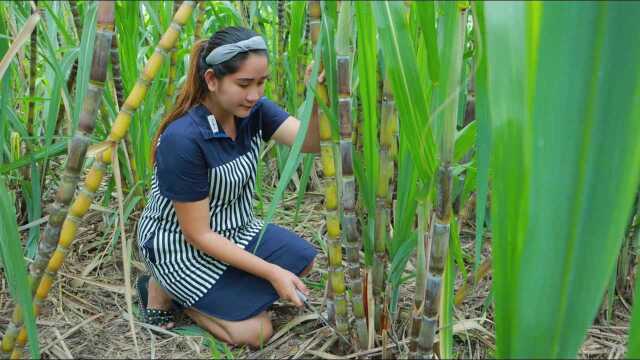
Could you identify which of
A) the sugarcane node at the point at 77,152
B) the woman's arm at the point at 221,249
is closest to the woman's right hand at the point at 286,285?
the woman's arm at the point at 221,249

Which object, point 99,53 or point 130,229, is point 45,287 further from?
point 130,229

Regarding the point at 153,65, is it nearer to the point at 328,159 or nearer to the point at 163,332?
the point at 328,159

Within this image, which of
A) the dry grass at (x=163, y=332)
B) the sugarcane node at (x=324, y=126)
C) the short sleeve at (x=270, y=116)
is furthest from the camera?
the short sleeve at (x=270, y=116)

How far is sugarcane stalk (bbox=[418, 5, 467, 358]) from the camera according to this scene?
24.1 inches

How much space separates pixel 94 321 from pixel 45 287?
13.9 inches

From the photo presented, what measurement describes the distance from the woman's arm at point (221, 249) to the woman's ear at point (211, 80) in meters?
0.19

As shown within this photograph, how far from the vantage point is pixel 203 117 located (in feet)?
3.57

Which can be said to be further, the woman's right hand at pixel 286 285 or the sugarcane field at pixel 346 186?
the woman's right hand at pixel 286 285

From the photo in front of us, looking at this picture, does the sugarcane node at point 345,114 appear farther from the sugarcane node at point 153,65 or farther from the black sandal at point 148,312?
the black sandal at point 148,312

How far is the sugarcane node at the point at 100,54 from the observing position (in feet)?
2.10

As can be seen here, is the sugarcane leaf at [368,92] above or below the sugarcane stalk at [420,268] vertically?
above

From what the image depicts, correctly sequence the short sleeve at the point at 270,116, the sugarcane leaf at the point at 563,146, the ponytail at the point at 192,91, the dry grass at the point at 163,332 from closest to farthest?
the sugarcane leaf at the point at 563,146 < the dry grass at the point at 163,332 < the ponytail at the point at 192,91 < the short sleeve at the point at 270,116

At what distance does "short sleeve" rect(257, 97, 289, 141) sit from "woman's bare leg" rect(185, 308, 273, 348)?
35cm

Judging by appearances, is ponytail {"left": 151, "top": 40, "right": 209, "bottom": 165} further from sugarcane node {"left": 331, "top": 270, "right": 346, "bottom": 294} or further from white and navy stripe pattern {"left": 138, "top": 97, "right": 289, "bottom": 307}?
sugarcane node {"left": 331, "top": 270, "right": 346, "bottom": 294}
